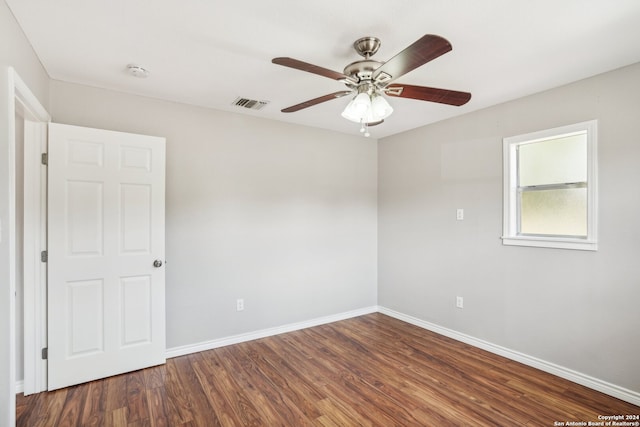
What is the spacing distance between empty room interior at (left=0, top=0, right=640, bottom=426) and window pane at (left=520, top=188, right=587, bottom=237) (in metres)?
0.02

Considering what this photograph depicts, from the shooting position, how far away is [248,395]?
246 centimetres

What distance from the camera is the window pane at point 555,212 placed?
8.90 feet

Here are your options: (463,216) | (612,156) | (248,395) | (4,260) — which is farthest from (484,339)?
(4,260)

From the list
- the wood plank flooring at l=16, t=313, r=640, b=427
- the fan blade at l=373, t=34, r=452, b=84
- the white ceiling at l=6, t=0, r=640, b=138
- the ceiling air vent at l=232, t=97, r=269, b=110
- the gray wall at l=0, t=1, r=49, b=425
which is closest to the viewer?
the fan blade at l=373, t=34, r=452, b=84

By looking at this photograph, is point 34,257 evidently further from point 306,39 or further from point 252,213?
point 306,39

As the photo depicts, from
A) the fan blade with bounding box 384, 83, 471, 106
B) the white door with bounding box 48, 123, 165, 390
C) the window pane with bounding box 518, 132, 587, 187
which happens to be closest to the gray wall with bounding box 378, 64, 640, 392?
the window pane with bounding box 518, 132, 587, 187

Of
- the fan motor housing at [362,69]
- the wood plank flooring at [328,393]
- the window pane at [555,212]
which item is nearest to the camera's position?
the fan motor housing at [362,69]

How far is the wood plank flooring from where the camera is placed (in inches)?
85.7

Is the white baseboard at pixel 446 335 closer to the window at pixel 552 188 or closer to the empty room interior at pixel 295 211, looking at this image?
the empty room interior at pixel 295 211

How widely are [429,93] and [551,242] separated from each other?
1.87 meters

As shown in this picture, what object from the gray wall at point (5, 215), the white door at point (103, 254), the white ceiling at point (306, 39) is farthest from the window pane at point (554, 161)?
the gray wall at point (5, 215)

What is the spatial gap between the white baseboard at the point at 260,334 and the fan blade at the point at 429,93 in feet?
9.30

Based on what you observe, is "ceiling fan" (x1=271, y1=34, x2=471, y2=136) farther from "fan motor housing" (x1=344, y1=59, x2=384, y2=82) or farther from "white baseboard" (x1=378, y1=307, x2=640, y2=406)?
"white baseboard" (x1=378, y1=307, x2=640, y2=406)

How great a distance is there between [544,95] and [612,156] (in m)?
0.76
